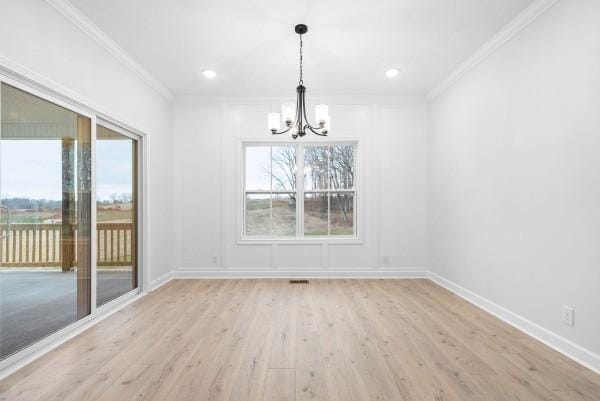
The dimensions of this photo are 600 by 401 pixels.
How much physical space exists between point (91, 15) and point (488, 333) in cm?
455

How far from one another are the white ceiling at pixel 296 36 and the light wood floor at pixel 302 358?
2.86 m

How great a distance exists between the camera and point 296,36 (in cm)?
311

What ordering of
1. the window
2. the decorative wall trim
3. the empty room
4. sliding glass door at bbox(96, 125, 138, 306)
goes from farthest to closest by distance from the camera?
the window < the decorative wall trim < sliding glass door at bbox(96, 125, 138, 306) < the empty room

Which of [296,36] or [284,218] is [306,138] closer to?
[284,218]

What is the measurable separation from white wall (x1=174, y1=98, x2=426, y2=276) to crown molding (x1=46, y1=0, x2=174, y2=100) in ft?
2.62

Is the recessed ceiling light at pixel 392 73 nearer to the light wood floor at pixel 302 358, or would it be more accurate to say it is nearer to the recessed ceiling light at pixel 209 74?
the recessed ceiling light at pixel 209 74

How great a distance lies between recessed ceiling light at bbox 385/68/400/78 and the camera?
3891 mm

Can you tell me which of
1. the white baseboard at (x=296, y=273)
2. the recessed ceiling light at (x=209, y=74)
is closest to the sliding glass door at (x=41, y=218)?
the recessed ceiling light at (x=209, y=74)

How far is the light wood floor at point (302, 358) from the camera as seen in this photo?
6.17 feet

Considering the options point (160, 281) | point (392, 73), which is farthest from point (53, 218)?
point (392, 73)

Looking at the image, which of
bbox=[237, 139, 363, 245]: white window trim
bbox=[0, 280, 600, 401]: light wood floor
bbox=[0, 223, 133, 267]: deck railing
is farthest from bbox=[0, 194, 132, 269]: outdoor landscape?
bbox=[237, 139, 363, 245]: white window trim

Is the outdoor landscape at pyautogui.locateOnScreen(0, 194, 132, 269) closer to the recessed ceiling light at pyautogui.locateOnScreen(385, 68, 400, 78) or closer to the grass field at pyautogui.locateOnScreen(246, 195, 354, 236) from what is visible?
the grass field at pyautogui.locateOnScreen(246, 195, 354, 236)

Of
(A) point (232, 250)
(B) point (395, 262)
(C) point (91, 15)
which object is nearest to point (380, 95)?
(B) point (395, 262)

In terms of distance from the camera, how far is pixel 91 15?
2732mm
